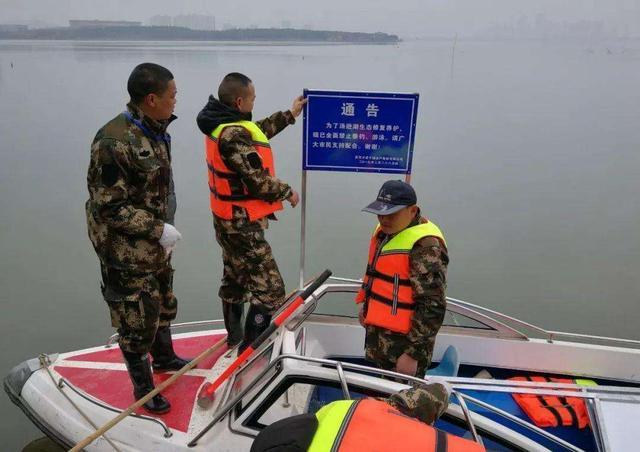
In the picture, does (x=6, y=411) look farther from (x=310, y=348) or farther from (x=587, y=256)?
(x=587, y=256)

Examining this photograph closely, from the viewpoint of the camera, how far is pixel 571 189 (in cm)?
878

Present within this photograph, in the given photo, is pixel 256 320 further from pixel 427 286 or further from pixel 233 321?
pixel 427 286

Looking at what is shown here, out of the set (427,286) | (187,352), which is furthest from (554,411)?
(187,352)

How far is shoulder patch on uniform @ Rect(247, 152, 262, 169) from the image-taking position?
8.10ft

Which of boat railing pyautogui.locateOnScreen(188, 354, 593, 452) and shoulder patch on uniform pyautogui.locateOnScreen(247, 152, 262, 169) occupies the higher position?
shoulder patch on uniform pyautogui.locateOnScreen(247, 152, 262, 169)

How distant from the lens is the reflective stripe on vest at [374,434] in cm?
100

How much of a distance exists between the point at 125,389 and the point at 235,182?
1195mm

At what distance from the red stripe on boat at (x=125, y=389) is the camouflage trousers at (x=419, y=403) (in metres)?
1.31

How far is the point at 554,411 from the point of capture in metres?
2.62

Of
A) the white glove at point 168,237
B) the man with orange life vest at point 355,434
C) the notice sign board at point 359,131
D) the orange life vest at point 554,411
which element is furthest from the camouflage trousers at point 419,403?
the notice sign board at point 359,131

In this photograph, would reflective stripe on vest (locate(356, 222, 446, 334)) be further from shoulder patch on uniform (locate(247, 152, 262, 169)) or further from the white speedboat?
shoulder patch on uniform (locate(247, 152, 262, 169))

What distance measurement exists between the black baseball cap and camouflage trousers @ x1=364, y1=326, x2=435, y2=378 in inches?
23.1

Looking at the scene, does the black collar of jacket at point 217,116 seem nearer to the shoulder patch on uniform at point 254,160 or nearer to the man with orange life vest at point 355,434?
the shoulder patch on uniform at point 254,160

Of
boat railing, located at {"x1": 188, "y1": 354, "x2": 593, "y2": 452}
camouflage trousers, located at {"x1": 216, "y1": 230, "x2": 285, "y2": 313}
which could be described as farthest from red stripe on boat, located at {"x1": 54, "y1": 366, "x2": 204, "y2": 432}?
camouflage trousers, located at {"x1": 216, "y1": 230, "x2": 285, "y2": 313}
